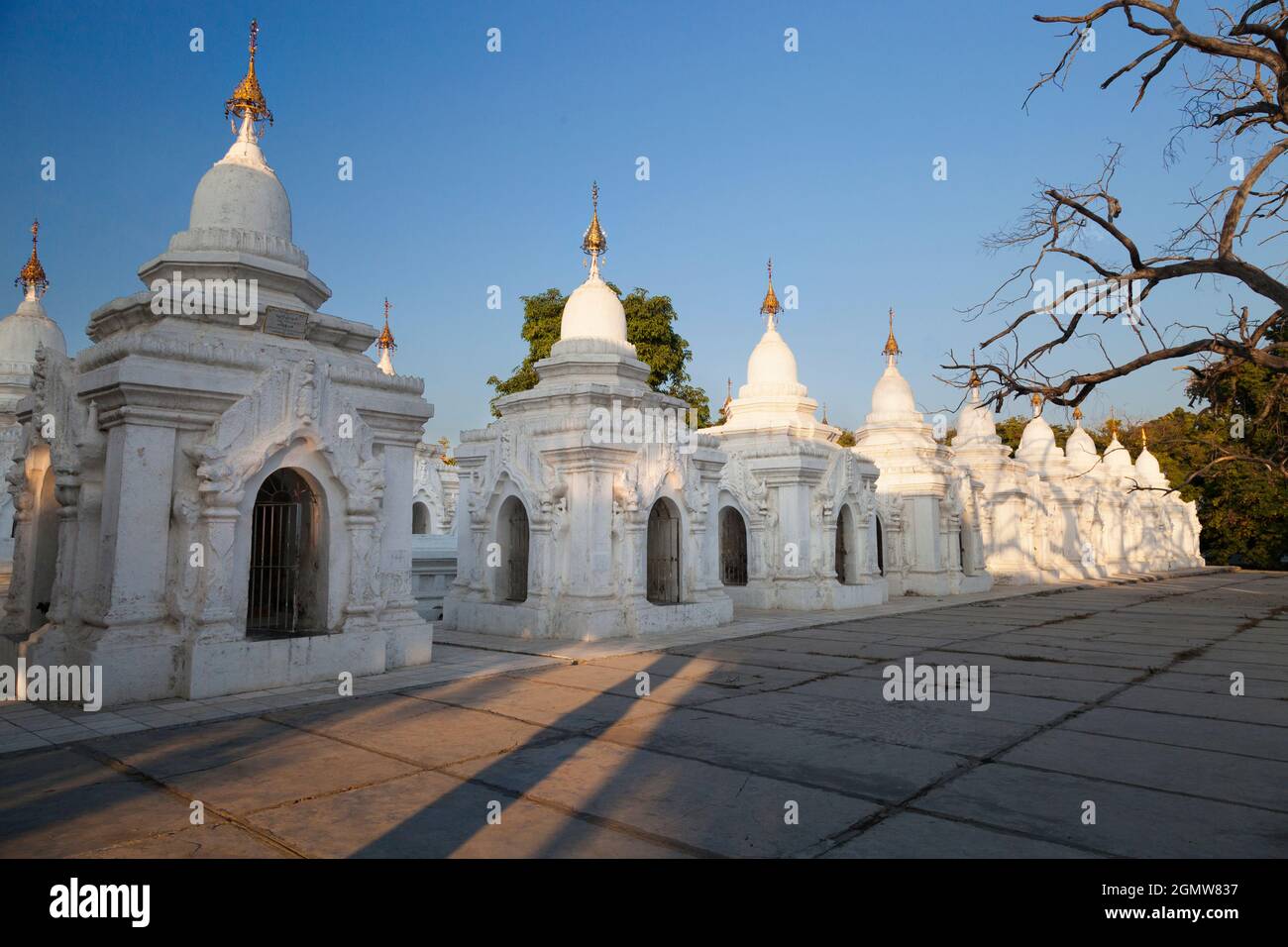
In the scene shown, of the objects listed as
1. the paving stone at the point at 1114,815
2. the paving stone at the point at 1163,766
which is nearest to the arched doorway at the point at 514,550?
the paving stone at the point at 1163,766

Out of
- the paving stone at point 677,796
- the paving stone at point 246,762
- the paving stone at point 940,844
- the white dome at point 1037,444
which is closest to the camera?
the paving stone at point 940,844

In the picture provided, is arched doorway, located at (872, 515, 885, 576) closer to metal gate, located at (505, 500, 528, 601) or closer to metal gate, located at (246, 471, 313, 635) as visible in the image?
A: metal gate, located at (505, 500, 528, 601)

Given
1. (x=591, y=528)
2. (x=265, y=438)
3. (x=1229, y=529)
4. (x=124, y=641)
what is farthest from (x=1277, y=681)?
(x=1229, y=529)

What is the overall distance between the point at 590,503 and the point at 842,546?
936 cm

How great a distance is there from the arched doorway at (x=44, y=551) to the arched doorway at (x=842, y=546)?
15.4 meters

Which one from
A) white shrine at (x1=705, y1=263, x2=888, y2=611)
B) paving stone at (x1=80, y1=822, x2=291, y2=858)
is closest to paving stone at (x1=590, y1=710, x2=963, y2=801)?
paving stone at (x1=80, y1=822, x2=291, y2=858)

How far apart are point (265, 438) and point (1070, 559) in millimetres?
31638

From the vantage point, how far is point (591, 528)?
42.9 feet

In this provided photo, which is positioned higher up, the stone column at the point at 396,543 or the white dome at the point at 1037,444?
the white dome at the point at 1037,444

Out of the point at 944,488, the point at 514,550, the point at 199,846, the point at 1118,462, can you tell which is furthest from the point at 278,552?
the point at 1118,462

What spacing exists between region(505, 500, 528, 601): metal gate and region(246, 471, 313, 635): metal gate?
4848 mm

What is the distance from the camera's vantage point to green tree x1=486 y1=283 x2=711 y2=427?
2933 cm

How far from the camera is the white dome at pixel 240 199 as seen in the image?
10.3m

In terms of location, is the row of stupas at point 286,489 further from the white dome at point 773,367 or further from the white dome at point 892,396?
the white dome at point 892,396
